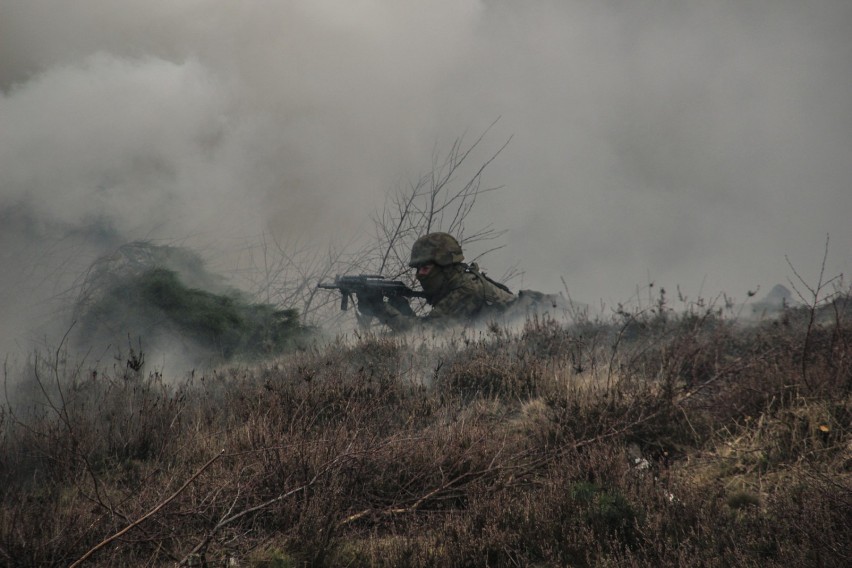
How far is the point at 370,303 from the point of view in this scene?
1199 centimetres

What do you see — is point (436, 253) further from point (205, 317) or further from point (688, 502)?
point (688, 502)

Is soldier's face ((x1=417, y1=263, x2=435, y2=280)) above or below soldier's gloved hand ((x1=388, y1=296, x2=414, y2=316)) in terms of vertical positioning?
above

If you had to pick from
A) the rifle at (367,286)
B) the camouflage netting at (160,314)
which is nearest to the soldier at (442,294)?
the rifle at (367,286)

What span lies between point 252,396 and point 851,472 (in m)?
4.95

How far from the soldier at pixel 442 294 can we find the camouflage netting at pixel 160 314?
1.74m

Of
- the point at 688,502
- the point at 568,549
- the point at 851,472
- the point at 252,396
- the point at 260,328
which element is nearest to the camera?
the point at 568,549

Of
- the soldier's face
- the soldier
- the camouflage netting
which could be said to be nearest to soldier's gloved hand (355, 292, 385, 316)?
the soldier

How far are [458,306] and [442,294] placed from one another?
0.41 m

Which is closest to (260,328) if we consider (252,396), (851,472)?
(252,396)

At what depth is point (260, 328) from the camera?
37.9 feet

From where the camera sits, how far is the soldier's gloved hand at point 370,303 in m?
11.9

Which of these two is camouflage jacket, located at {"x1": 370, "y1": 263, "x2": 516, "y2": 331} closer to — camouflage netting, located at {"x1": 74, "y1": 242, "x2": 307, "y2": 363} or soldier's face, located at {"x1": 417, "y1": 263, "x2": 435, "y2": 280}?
soldier's face, located at {"x1": 417, "y1": 263, "x2": 435, "y2": 280}

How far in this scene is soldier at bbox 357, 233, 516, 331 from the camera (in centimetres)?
1180

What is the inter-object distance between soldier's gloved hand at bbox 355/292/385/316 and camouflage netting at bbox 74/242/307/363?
56.4 inches
